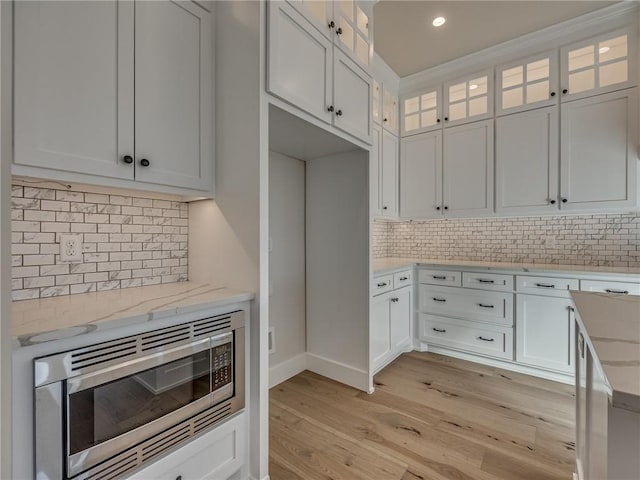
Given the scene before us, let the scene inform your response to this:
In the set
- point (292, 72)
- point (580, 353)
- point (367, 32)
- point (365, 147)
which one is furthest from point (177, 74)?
point (580, 353)

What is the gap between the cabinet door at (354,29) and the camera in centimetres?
186

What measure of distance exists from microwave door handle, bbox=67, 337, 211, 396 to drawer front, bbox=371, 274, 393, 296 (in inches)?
56.3

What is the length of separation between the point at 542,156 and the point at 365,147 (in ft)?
5.80

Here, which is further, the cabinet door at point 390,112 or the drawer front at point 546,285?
the cabinet door at point 390,112

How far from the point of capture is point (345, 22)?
194 centimetres

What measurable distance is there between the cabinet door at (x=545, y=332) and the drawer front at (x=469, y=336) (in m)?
0.11

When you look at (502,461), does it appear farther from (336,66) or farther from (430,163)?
(430,163)

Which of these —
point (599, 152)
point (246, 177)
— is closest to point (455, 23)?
point (599, 152)

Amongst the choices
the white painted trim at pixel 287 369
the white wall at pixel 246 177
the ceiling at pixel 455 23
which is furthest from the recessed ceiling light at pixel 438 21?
the white painted trim at pixel 287 369

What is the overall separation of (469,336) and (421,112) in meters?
2.43

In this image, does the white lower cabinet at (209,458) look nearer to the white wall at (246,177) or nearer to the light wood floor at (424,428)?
the white wall at (246,177)

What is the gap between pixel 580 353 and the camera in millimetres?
1267

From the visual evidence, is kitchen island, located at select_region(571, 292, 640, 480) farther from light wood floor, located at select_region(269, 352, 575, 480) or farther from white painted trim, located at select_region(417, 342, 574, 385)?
white painted trim, located at select_region(417, 342, 574, 385)

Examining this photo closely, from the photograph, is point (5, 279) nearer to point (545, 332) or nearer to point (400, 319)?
point (400, 319)
